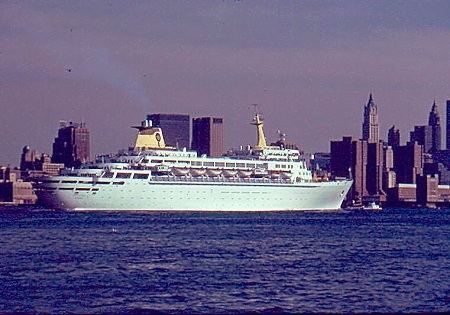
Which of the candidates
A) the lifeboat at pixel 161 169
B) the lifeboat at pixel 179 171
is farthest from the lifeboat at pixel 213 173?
the lifeboat at pixel 161 169

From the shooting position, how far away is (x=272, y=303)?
25.0 m

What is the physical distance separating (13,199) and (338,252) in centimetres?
13945

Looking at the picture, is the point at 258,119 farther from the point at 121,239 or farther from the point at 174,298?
the point at 174,298

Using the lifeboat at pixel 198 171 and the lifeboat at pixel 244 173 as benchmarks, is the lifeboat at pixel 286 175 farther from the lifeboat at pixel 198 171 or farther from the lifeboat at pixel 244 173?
the lifeboat at pixel 198 171

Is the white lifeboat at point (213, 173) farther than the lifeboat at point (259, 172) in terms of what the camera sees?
No

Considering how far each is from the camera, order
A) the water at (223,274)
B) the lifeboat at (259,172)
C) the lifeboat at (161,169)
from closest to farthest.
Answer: the water at (223,274) < the lifeboat at (161,169) < the lifeboat at (259,172)

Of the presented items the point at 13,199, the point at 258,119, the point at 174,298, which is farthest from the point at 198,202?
the point at 13,199

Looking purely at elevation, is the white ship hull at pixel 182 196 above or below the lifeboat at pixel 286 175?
below

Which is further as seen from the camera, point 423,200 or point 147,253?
point 423,200

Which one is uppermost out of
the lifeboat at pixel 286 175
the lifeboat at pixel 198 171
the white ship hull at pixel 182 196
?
the lifeboat at pixel 198 171

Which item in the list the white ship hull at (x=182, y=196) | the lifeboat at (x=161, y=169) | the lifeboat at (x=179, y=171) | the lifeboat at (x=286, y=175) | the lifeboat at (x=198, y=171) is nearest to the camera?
the white ship hull at (x=182, y=196)

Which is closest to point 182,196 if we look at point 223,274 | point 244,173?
point 244,173

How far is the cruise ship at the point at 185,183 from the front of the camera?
92438mm

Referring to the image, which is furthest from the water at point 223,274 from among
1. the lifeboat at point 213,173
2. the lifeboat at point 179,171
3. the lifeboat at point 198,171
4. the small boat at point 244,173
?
the small boat at point 244,173
